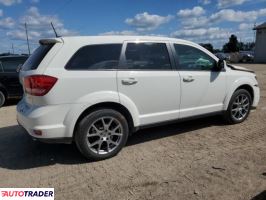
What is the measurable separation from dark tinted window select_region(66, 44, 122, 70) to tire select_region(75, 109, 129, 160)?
0.67 m

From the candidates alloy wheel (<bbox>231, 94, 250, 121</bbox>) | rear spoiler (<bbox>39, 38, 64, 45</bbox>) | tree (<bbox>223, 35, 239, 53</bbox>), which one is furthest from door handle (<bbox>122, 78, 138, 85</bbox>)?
tree (<bbox>223, 35, 239, 53</bbox>)

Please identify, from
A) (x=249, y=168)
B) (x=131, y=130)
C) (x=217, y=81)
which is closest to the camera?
(x=249, y=168)

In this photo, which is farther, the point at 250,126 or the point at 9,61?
the point at 9,61

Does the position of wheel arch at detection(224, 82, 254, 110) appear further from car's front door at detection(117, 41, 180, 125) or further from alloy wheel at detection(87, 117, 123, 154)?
alloy wheel at detection(87, 117, 123, 154)

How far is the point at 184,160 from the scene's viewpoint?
15.0 ft

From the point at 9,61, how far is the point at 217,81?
6.66 m

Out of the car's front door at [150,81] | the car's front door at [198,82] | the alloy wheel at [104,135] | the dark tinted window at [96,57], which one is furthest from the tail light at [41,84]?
the car's front door at [198,82]

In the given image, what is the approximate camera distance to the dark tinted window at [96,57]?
14.5 ft

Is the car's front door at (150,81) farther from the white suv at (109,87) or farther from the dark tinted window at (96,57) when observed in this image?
the dark tinted window at (96,57)

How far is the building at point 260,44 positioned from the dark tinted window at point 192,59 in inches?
1320

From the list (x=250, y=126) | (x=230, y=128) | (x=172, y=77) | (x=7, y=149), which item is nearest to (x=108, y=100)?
(x=172, y=77)

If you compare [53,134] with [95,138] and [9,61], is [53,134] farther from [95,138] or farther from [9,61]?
[9,61]

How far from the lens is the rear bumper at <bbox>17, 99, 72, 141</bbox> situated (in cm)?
422

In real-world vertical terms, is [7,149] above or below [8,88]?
below
